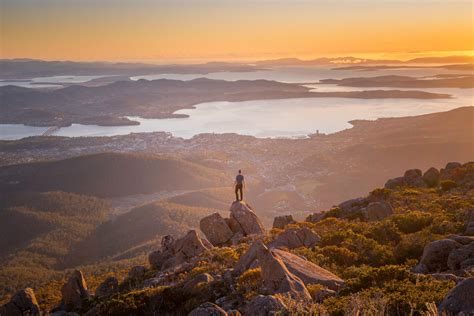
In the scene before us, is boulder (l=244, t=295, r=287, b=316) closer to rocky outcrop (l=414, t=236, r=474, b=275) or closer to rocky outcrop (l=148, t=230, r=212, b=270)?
rocky outcrop (l=414, t=236, r=474, b=275)

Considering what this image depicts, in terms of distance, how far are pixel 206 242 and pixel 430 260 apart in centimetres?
1544

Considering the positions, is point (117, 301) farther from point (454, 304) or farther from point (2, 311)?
point (454, 304)

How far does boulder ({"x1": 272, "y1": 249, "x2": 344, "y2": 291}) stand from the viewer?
16047 mm

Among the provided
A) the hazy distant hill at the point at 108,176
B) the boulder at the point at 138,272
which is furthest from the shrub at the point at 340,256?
the hazy distant hill at the point at 108,176

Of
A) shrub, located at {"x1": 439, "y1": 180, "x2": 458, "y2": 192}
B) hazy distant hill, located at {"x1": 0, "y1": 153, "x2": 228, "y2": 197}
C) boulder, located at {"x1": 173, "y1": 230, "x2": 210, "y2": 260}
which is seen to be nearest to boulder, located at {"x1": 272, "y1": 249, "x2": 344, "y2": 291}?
boulder, located at {"x1": 173, "y1": 230, "x2": 210, "y2": 260}

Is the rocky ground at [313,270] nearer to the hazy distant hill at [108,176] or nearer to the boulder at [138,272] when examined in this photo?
the boulder at [138,272]

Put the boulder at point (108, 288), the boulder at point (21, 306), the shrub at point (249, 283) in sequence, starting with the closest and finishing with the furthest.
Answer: the shrub at point (249, 283) < the boulder at point (21, 306) < the boulder at point (108, 288)

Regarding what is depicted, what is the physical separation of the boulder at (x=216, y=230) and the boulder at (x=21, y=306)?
12.3 meters

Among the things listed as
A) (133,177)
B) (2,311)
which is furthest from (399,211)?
(133,177)

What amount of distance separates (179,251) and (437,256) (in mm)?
16682

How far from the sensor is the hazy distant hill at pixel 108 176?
176250 mm

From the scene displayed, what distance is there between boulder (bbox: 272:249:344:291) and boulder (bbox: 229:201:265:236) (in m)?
14.4

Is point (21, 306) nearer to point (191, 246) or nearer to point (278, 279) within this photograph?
point (191, 246)

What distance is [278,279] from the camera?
14.9 meters
